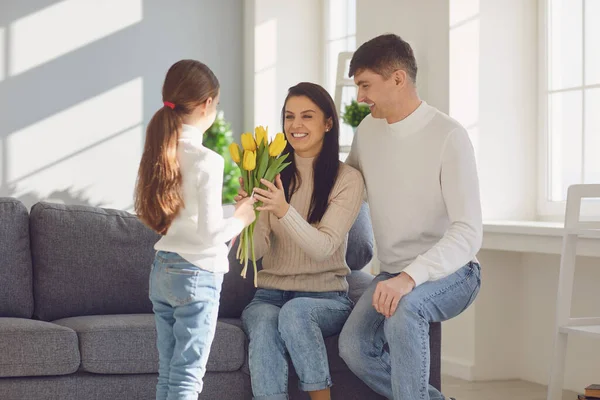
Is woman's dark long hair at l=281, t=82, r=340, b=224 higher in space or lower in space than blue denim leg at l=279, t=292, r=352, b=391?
higher

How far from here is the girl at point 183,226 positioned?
7.62ft

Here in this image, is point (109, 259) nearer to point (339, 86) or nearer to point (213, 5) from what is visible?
point (339, 86)

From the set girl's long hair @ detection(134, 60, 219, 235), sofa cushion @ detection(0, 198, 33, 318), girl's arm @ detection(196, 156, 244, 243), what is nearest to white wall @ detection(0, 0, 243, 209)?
sofa cushion @ detection(0, 198, 33, 318)

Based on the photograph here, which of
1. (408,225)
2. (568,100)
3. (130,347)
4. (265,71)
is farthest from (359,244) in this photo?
(265,71)

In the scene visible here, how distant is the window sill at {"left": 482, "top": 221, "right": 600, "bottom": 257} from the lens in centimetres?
343

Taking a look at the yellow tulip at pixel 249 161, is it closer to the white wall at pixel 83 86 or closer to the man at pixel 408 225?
the man at pixel 408 225

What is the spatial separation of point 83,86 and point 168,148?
175 inches

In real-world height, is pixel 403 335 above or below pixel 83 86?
below

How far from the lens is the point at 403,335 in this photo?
2.46 meters

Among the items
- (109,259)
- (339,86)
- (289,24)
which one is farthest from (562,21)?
(289,24)

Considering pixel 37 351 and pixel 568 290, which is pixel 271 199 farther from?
pixel 568 290

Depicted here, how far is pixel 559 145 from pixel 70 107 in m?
3.74

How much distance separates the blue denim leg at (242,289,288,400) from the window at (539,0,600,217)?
6.05ft

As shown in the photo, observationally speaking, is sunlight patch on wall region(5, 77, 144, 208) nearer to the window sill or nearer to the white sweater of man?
the window sill
